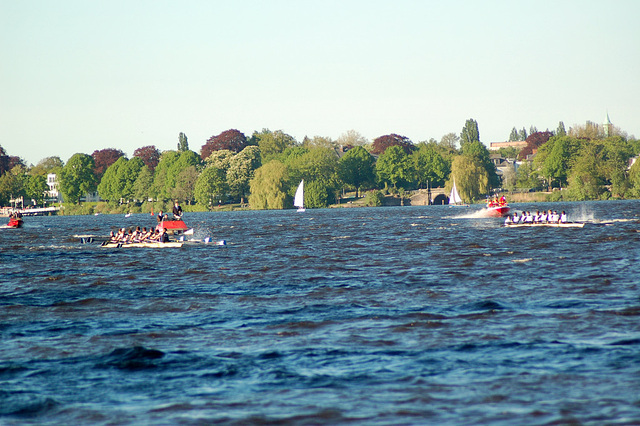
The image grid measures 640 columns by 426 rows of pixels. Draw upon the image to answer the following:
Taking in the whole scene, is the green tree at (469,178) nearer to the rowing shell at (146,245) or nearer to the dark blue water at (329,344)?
the rowing shell at (146,245)

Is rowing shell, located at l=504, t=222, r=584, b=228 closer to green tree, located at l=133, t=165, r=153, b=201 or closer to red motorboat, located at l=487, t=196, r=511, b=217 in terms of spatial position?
red motorboat, located at l=487, t=196, r=511, b=217

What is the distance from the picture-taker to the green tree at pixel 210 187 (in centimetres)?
17450

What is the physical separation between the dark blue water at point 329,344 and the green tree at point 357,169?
146m

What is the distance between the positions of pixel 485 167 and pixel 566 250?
131m

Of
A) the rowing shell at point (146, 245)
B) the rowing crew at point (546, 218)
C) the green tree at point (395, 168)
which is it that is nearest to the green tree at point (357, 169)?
the green tree at point (395, 168)

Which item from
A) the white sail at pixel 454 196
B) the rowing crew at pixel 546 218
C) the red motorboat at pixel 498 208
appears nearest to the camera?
the rowing crew at pixel 546 218

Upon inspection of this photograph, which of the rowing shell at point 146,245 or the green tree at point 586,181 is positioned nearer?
the rowing shell at point 146,245

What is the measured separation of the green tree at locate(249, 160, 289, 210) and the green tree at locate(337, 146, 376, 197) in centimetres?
2361

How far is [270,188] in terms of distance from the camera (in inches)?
6304

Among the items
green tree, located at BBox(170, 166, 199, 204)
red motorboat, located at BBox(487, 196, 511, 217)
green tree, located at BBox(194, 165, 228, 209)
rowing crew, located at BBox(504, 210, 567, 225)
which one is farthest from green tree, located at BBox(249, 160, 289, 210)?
rowing crew, located at BBox(504, 210, 567, 225)

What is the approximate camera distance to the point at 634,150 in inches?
7869

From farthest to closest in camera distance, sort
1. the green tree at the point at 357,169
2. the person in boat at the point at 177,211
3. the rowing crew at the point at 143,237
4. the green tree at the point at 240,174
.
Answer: the green tree at the point at 357,169 < the green tree at the point at 240,174 < the person in boat at the point at 177,211 < the rowing crew at the point at 143,237

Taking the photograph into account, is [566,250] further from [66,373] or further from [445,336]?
[66,373]

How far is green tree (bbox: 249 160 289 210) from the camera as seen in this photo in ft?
527
